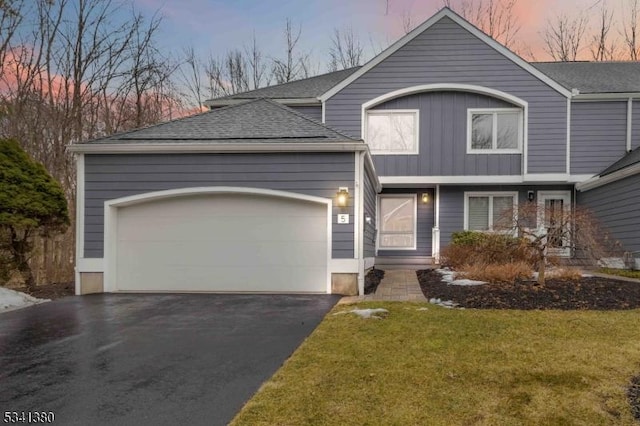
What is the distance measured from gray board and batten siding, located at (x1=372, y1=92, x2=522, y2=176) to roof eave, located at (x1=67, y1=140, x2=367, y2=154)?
539 cm

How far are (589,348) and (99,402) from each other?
463 cm

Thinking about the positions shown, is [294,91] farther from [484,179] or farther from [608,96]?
[608,96]

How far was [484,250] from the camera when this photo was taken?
10.5 m

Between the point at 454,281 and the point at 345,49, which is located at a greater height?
the point at 345,49

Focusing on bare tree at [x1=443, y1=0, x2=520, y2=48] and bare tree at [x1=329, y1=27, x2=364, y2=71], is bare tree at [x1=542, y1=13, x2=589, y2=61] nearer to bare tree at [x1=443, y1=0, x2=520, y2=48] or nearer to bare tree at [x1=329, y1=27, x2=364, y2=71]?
bare tree at [x1=443, y1=0, x2=520, y2=48]

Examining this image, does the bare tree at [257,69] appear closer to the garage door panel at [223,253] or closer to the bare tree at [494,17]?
the bare tree at [494,17]

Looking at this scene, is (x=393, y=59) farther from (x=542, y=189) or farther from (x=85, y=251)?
(x=85, y=251)

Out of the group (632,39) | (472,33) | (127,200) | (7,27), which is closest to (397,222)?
(472,33)

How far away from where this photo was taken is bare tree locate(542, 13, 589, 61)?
75.9 ft

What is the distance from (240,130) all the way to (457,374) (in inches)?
275

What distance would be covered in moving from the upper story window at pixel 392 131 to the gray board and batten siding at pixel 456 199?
185 cm

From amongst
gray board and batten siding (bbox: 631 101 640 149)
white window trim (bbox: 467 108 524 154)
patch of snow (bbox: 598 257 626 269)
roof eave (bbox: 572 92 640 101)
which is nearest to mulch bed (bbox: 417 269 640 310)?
patch of snow (bbox: 598 257 626 269)

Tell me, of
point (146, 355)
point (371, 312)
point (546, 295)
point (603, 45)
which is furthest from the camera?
point (603, 45)

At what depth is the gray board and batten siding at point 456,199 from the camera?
45.0 feet
